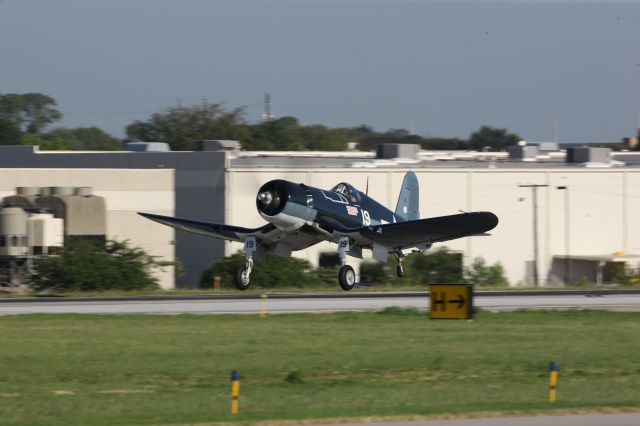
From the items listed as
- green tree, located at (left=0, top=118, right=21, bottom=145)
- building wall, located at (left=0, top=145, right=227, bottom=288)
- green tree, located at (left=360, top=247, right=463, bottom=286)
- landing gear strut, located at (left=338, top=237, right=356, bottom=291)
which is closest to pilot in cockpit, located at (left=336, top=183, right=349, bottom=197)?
landing gear strut, located at (left=338, top=237, right=356, bottom=291)

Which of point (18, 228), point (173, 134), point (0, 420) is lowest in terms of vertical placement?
point (0, 420)

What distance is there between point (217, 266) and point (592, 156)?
3226cm

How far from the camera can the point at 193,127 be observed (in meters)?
116

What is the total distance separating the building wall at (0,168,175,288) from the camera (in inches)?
2253

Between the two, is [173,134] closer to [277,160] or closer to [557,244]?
[277,160]

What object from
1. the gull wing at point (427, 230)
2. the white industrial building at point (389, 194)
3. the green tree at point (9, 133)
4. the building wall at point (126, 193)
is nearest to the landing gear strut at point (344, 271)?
the gull wing at point (427, 230)

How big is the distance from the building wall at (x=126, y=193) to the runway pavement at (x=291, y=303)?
1805 cm

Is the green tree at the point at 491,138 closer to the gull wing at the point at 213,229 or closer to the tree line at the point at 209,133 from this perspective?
the tree line at the point at 209,133

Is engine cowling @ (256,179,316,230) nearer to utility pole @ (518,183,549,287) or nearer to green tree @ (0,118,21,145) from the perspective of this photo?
utility pole @ (518,183,549,287)

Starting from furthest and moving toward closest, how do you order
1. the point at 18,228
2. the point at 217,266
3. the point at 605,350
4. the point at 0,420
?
the point at 217,266, the point at 18,228, the point at 605,350, the point at 0,420

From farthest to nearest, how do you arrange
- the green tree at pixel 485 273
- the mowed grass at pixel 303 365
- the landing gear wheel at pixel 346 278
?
1. the green tree at pixel 485 273
2. the landing gear wheel at pixel 346 278
3. the mowed grass at pixel 303 365

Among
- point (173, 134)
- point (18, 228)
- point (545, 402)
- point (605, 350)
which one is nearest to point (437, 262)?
point (18, 228)

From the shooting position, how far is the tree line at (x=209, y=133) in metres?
115

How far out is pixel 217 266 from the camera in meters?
55.5
